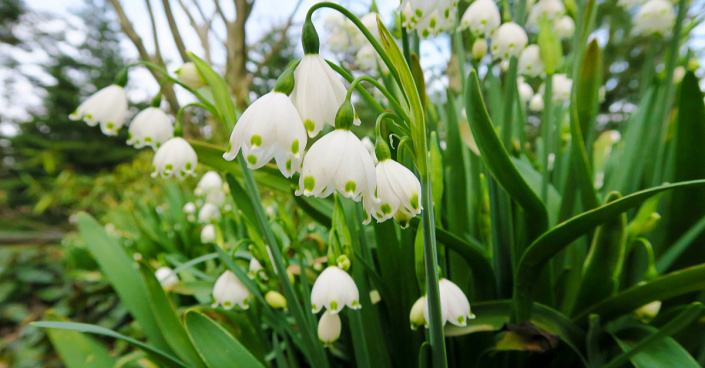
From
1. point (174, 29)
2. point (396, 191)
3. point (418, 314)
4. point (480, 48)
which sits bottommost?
point (418, 314)

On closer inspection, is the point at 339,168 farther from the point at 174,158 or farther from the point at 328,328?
the point at 174,158

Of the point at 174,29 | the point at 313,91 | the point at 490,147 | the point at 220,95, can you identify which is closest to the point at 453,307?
the point at 490,147

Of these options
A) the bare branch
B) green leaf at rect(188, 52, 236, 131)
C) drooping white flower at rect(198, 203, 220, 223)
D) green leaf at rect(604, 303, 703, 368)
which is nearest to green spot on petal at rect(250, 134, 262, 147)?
green leaf at rect(188, 52, 236, 131)

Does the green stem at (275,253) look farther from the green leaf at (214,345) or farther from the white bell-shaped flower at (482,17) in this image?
the white bell-shaped flower at (482,17)

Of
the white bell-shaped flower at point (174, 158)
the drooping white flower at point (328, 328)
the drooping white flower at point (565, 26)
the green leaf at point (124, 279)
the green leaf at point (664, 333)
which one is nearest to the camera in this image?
the green leaf at point (664, 333)

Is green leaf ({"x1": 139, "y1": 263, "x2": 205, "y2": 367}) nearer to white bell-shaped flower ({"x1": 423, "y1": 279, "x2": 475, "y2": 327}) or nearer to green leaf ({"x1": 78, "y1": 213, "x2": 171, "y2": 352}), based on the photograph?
green leaf ({"x1": 78, "y1": 213, "x2": 171, "y2": 352})

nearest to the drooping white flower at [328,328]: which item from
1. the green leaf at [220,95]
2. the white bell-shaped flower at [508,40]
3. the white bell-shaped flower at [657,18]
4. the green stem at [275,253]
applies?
the green stem at [275,253]

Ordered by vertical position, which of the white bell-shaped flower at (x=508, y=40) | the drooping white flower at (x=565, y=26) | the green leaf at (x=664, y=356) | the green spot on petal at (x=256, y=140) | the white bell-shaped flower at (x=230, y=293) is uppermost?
the drooping white flower at (x=565, y=26)

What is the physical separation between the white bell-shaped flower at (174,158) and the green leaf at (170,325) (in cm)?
22

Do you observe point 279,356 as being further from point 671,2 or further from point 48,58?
point 48,58

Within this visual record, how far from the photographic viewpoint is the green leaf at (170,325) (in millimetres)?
829

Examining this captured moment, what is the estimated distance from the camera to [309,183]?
0.44 meters

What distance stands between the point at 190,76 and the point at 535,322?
79cm

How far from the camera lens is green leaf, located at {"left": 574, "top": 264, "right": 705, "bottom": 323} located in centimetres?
66
